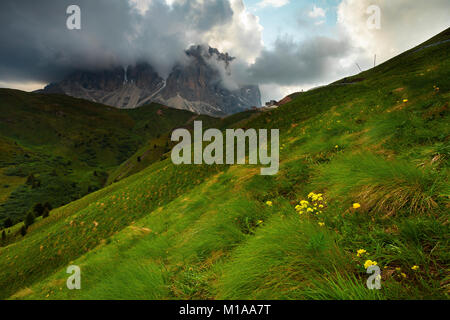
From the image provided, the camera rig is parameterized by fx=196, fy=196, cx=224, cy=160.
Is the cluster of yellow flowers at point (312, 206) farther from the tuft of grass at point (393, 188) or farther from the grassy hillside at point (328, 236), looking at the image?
the tuft of grass at point (393, 188)

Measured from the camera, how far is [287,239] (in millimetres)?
3123

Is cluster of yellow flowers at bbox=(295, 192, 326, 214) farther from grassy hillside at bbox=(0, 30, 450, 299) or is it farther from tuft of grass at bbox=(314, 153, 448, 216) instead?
tuft of grass at bbox=(314, 153, 448, 216)

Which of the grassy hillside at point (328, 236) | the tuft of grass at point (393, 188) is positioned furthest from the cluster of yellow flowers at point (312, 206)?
the tuft of grass at point (393, 188)

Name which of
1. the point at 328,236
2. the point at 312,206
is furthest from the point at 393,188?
the point at 328,236

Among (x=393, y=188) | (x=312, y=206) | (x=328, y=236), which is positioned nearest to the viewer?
(x=328, y=236)

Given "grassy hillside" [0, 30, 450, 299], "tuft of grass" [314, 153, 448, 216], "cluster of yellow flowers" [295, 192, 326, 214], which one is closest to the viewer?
"grassy hillside" [0, 30, 450, 299]

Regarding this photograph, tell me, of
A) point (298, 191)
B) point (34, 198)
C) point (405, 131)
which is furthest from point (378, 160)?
point (34, 198)

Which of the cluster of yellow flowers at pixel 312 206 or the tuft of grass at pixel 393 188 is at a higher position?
the tuft of grass at pixel 393 188

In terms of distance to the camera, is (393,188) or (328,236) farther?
(393,188)

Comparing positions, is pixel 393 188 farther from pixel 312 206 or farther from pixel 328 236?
pixel 328 236

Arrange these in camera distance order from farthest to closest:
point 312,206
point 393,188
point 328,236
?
point 312,206 → point 393,188 → point 328,236

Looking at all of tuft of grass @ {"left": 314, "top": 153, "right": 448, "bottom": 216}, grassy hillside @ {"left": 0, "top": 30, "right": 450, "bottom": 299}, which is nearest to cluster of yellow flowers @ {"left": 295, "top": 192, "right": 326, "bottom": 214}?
grassy hillside @ {"left": 0, "top": 30, "right": 450, "bottom": 299}

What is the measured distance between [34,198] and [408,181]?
175m

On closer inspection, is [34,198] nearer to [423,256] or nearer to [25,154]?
[25,154]
